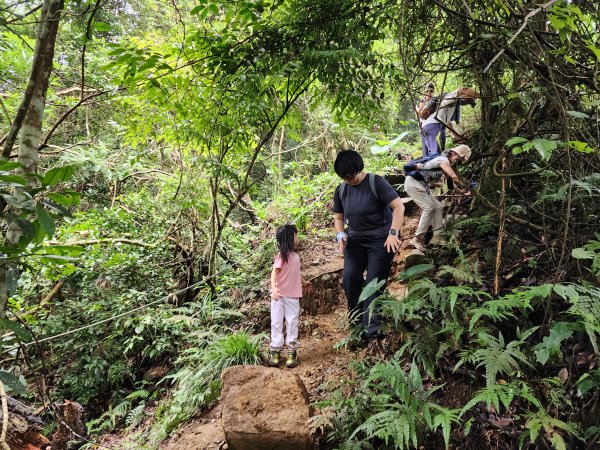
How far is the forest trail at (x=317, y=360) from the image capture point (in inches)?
143

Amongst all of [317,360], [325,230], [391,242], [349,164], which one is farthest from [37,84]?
[325,230]

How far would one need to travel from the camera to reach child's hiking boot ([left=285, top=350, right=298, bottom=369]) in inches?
169

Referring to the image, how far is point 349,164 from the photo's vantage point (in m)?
3.50

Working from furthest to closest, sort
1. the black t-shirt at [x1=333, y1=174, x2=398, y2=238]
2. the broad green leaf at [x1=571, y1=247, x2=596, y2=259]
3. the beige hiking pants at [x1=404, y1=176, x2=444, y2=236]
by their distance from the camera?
the beige hiking pants at [x1=404, y1=176, x2=444, y2=236] < the black t-shirt at [x1=333, y1=174, x2=398, y2=238] < the broad green leaf at [x1=571, y1=247, x2=596, y2=259]

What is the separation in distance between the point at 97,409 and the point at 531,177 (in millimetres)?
6838

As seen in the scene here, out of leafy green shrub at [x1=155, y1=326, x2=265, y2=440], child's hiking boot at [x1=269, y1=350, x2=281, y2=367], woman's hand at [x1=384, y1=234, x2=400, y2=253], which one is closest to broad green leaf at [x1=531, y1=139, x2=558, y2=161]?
woman's hand at [x1=384, y1=234, x2=400, y2=253]

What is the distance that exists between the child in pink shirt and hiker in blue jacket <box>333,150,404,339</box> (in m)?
0.76

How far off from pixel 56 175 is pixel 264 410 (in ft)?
7.96

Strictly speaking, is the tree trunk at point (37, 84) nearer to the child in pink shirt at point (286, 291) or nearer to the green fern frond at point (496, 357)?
the child in pink shirt at point (286, 291)

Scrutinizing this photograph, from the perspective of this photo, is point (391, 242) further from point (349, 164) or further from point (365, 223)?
point (349, 164)

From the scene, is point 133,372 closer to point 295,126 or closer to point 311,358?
point 311,358

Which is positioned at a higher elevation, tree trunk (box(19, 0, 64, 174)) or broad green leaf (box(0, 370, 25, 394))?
tree trunk (box(19, 0, 64, 174))

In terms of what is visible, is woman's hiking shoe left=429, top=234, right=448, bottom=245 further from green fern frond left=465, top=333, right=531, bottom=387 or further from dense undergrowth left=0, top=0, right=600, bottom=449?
green fern frond left=465, top=333, right=531, bottom=387

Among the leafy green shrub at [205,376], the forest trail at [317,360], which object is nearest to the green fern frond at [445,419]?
the forest trail at [317,360]
